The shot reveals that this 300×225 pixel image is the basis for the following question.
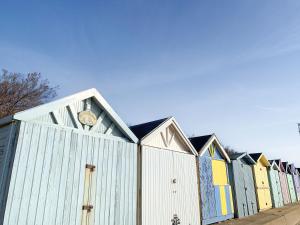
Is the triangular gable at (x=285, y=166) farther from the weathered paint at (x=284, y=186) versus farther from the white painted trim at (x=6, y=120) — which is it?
the white painted trim at (x=6, y=120)

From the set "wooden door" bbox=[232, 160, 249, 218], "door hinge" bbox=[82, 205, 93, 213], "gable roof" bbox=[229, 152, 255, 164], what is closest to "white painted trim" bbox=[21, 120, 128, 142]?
"door hinge" bbox=[82, 205, 93, 213]

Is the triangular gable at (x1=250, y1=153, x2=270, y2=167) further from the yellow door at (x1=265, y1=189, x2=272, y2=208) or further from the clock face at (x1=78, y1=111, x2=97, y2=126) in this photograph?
the clock face at (x1=78, y1=111, x2=97, y2=126)

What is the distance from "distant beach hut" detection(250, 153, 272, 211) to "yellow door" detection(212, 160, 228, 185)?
6.17m

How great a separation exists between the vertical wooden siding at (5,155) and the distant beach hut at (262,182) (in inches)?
783

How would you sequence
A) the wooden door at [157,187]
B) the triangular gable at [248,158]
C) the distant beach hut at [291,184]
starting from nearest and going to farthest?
1. the wooden door at [157,187]
2. the triangular gable at [248,158]
3. the distant beach hut at [291,184]

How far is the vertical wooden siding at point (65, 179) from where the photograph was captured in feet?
20.9

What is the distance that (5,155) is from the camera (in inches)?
255

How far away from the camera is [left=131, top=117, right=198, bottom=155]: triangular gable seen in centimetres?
1107

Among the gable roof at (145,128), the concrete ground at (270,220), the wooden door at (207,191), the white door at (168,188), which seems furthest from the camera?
the concrete ground at (270,220)

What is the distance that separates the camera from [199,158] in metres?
14.0

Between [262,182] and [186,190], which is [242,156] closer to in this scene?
[262,182]

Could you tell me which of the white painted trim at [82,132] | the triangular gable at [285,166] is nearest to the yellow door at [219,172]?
the white painted trim at [82,132]

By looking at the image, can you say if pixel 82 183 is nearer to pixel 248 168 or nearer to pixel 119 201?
pixel 119 201

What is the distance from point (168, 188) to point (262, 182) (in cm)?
1523
